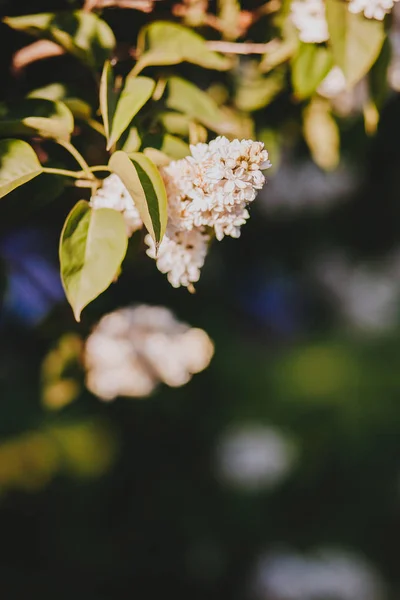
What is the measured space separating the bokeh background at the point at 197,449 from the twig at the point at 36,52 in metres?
0.05

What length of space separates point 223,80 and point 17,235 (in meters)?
0.47

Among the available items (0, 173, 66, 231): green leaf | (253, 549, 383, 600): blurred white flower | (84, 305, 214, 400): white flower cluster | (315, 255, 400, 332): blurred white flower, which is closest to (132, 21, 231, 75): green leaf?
(0, 173, 66, 231): green leaf

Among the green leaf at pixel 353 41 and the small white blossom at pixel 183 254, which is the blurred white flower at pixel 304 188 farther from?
the small white blossom at pixel 183 254

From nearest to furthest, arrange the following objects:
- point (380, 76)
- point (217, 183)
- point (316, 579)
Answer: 1. point (217, 183)
2. point (380, 76)
3. point (316, 579)

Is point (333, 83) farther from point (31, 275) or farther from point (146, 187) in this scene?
point (31, 275)

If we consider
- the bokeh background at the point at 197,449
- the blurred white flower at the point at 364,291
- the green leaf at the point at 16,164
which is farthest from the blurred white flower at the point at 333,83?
the blurred white flower at the point at 364,291

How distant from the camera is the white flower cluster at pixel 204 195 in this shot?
697 millimetres

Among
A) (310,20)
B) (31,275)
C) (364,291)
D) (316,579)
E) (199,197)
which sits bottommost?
(364,291)

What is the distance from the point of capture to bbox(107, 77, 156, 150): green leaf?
2.53 ft

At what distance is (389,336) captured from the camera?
156 inches

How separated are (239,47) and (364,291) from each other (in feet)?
10.2

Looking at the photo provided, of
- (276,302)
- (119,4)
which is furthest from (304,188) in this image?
(119,4)

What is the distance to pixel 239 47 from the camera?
3.42 ft

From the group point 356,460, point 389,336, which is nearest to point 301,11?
point 356,460
